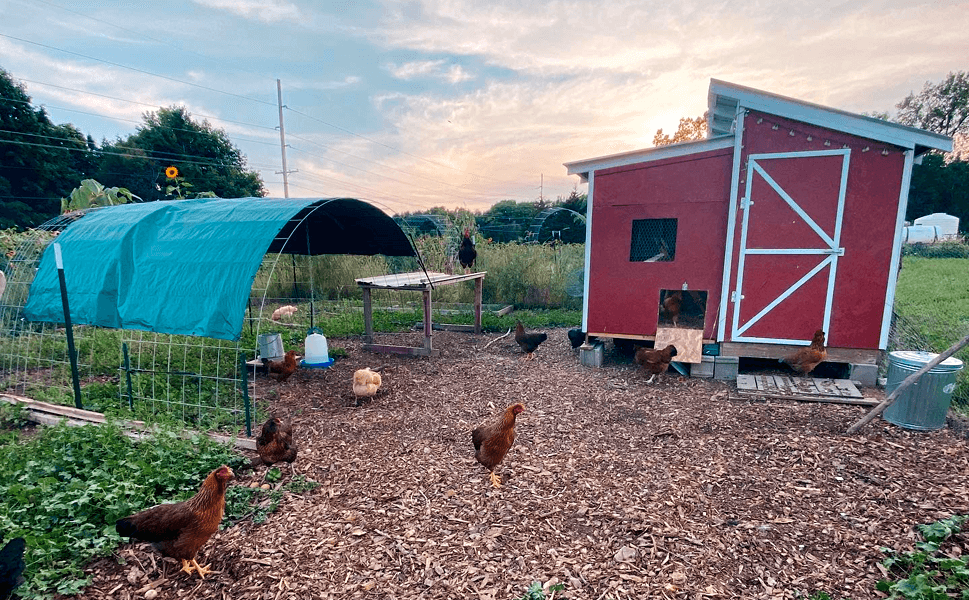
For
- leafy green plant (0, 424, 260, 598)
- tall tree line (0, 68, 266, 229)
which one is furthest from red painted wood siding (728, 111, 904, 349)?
tall tree line (0, 68, 266, 229)

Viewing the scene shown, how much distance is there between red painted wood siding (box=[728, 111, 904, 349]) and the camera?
5191 millimetres

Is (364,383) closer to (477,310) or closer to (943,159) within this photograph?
(477,310)

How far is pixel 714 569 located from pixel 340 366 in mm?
5719

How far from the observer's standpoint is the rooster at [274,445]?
3637 millimetres

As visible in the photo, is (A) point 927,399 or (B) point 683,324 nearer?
(A) point 927,399

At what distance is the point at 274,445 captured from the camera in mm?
3674

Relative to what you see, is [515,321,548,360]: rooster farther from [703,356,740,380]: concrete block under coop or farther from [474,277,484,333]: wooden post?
[703,356,740,380]: concrete block under coop

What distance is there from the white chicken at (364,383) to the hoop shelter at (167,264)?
160 centimetres

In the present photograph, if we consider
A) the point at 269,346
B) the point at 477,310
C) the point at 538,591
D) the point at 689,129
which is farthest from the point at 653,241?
the point at 689,129

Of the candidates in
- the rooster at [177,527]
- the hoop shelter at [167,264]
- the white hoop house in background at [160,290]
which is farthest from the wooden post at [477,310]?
the rooster at [177,527]

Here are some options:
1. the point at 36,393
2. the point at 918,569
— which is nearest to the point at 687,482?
the point at 918,569

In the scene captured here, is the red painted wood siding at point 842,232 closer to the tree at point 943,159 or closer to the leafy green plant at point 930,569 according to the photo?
the leafy green plant at point 930,569

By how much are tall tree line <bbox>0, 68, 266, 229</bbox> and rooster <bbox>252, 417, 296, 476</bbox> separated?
17792 millimetres

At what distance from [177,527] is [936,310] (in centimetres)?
1361
